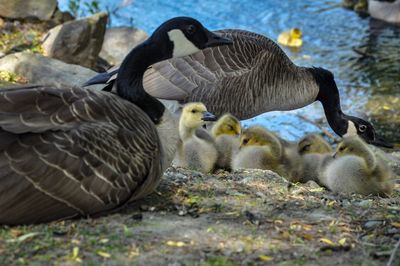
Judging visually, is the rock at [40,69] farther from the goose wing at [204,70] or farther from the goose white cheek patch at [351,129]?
the goose white cheek patch at [351,129]

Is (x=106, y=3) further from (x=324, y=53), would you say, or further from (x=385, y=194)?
(x=385, y=194)

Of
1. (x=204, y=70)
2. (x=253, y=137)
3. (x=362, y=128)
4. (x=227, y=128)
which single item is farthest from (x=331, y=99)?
(x=253, y=137)

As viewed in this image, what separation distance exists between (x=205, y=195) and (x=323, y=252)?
1231mm

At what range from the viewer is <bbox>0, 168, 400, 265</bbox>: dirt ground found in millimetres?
4461

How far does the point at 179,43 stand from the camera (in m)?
5.71

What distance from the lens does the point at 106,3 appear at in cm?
1798

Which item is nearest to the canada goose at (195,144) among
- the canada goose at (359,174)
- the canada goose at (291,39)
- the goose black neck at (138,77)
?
the canada goose at (359,174)

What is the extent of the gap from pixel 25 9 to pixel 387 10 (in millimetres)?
8846

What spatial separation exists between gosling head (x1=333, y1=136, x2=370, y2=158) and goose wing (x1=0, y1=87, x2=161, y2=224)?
2331 mm

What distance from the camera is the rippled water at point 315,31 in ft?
42.2

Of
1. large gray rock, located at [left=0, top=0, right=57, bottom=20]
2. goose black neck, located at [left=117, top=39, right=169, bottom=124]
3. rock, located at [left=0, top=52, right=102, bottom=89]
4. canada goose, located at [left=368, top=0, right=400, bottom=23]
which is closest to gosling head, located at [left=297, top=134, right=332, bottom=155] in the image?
goose black neck, located at [left=117, top=39, right=169, bottom=124]

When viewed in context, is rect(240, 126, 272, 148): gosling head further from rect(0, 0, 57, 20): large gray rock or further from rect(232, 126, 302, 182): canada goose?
rect(0, 0, 57, 20): large gray rock

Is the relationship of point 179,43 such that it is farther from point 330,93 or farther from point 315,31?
point 315,31

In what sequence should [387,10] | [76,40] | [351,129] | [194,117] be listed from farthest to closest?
[387,10] → [76,40] → [351,129] → [194,117]
